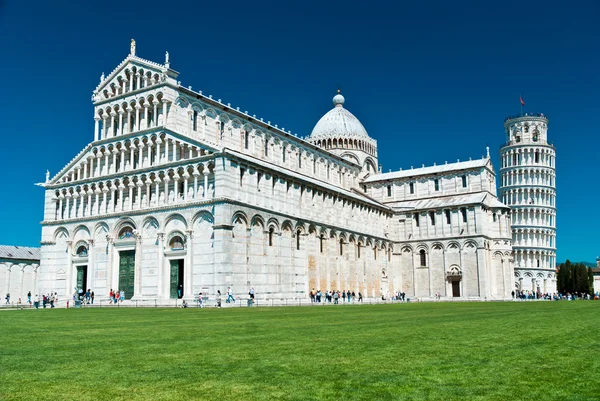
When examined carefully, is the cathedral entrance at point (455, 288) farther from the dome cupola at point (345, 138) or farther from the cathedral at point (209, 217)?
the dome cupola at point (345, 138)

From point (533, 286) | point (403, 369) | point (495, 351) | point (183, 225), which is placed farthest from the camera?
point (533, 286)

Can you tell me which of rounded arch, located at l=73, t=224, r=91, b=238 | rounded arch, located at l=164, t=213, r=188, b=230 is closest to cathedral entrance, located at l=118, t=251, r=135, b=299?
rounded arch, located at l=73, t=224, r=91, b=238

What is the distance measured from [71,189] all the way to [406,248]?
140 ft

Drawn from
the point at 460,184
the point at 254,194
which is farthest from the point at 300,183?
the point at 460,184

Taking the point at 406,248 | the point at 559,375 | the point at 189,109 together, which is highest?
the point at 189,109

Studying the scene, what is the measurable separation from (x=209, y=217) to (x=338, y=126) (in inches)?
1681

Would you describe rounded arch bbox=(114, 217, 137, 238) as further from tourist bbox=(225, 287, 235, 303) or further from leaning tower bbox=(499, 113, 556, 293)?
leaning tower bbox=(499, 113, 556, 293)

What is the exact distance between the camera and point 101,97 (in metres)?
55.6

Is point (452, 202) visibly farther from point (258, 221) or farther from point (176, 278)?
point (176, 278)

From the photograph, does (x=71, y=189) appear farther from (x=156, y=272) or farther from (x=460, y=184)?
(x=460, y=184)

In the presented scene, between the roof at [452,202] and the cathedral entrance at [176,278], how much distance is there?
3786 centimetres

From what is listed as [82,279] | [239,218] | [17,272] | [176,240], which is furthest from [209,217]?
[17,272]

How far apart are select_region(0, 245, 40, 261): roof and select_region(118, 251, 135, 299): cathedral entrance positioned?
2912 cm

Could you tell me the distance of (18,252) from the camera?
75.4 metres
